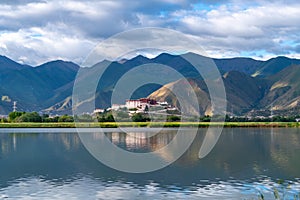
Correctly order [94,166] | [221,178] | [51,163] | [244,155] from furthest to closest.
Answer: [244,155] → [51,163] → [94,166] → [221,178]

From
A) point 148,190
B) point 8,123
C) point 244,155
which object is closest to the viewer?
point 148,190

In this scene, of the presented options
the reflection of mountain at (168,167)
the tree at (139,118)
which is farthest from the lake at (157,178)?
the tree at (139,118)

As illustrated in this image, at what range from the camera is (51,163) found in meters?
47.1

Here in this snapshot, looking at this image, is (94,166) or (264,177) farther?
(94,166)

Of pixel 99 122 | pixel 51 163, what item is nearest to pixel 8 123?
pixel 99 122

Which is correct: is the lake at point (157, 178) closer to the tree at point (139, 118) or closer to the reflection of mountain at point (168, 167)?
the reflection of mountain at point (168, 167)

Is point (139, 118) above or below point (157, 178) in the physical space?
above

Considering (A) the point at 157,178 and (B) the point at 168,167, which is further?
(B) the point at 168,167

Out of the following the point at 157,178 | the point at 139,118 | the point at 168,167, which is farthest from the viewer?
the point at 139,118

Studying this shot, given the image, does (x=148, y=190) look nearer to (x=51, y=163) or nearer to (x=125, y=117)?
(x=51, y=163)

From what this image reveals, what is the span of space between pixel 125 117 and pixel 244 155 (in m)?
101

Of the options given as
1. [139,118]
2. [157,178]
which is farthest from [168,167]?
[139,118]

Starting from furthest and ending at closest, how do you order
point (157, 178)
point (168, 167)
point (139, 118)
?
point (139, 118), point (168, 167), point (157, 178)

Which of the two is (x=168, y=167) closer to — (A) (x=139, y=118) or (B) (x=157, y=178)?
(B) (x=157, y=178)
